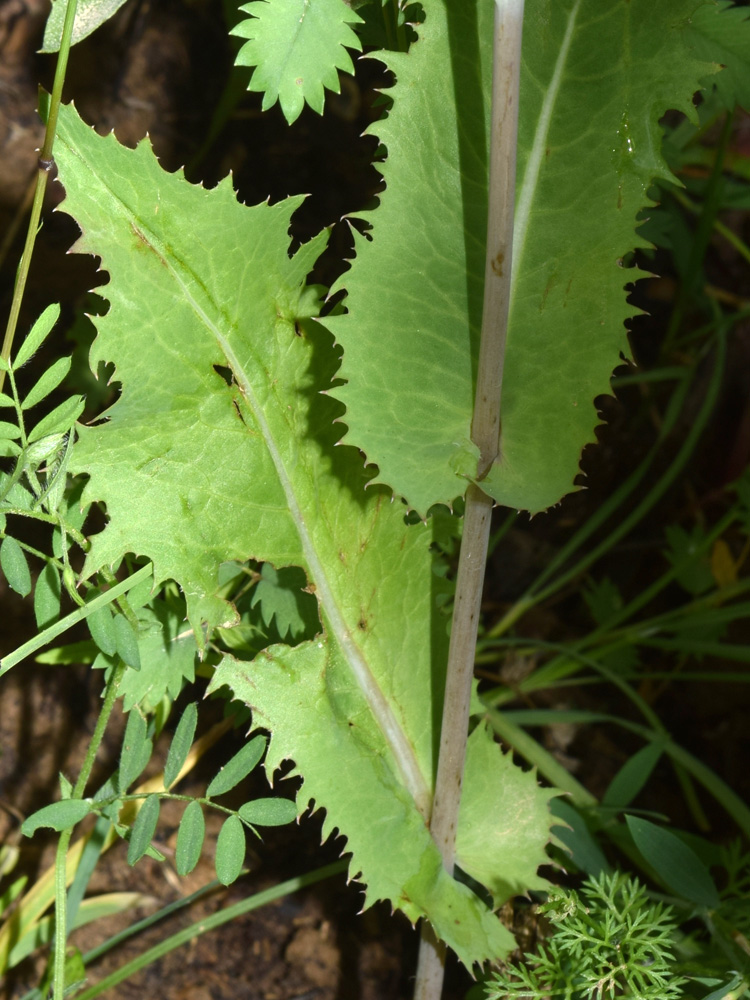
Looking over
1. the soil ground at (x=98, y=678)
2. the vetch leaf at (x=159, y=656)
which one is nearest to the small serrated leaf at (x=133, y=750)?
the vetch leaf at (x=159, y=656)

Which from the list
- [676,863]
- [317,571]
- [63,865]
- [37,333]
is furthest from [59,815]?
[676,863]

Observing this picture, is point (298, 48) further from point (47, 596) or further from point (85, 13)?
point (47, 596)

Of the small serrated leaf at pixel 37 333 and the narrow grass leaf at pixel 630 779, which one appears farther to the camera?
the narrow grass leaf at pixel 630 779

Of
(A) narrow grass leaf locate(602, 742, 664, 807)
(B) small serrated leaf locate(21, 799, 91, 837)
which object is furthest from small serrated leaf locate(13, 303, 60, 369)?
(A) narrow grass leaf locate(602, 742, 664, 807)

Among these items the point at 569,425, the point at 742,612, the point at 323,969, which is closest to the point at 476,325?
the point at 569,425

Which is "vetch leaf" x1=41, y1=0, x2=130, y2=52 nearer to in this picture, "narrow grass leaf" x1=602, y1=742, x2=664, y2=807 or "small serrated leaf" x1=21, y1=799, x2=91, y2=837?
"small serrated leaf" x1=21, y1=799, x2=91, y2=837

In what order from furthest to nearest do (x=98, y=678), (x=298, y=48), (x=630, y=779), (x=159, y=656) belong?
(x=98, y=678)
(x=630, y=779)
(x=159, y=656)
(x=298, y=48)

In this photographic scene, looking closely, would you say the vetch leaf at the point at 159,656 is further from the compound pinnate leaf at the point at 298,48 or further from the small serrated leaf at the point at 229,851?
the compound pinnate leaf at the point at 298,48
